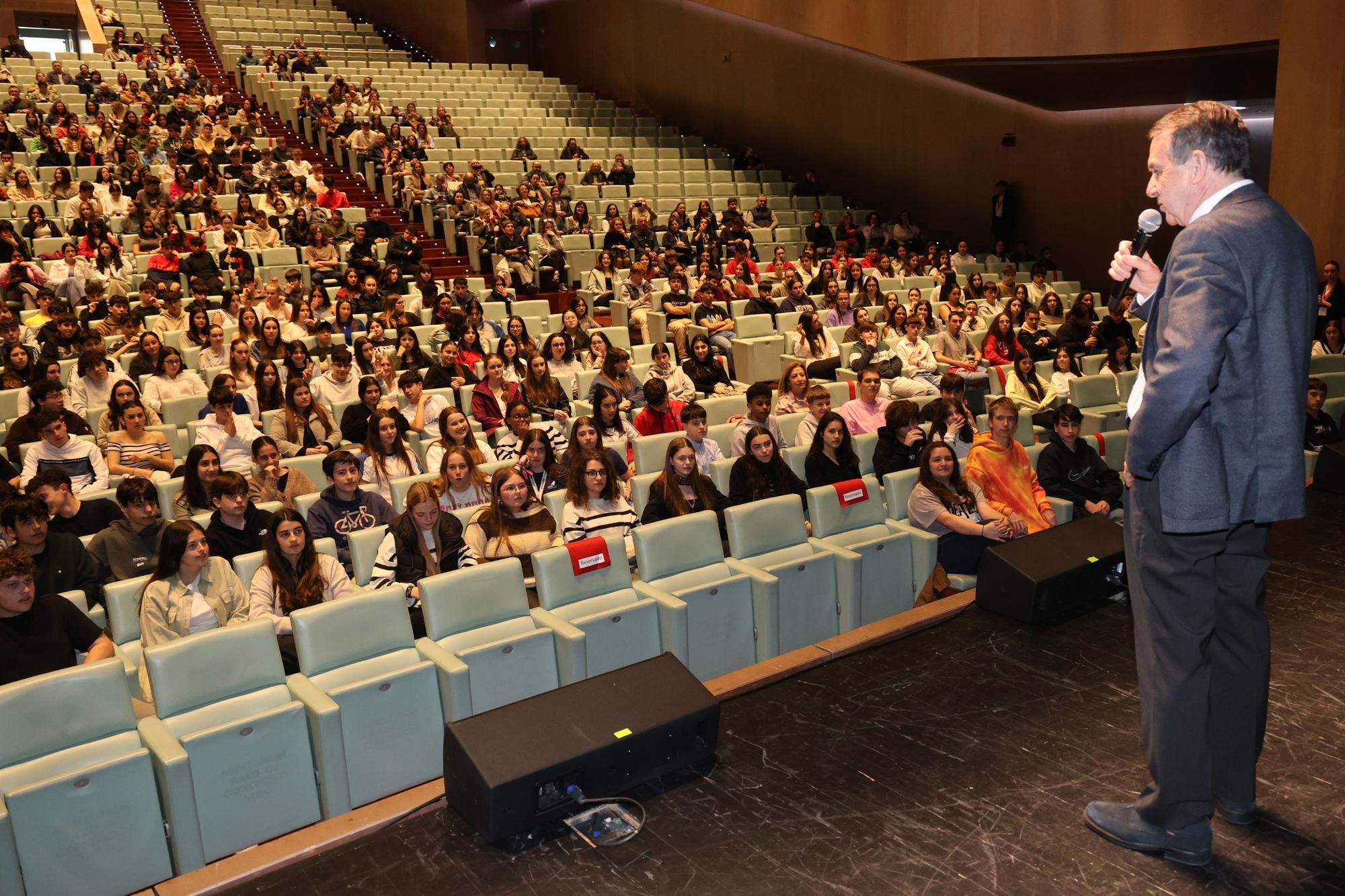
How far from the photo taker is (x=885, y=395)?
6.63m

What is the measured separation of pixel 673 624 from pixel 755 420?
1763 millimetres

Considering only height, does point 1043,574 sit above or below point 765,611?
above

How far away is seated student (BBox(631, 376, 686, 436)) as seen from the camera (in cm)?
534

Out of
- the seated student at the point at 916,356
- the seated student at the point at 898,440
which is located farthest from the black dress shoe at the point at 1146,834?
the seated student at the point at 916,356

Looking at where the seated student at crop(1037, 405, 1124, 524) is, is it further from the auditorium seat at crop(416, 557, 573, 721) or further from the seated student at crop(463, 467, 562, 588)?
the auditorium seat at crop(416, 557, 573, 721)

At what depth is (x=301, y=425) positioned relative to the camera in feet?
17.4

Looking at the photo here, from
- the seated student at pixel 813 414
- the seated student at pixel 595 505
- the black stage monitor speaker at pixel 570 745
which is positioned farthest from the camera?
the seated student at pixel 813 414

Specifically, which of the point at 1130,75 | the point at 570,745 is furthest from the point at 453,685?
the point at 1130,75

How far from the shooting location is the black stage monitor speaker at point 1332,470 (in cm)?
399

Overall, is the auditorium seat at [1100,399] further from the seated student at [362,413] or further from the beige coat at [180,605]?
the beige coat at [180,605]

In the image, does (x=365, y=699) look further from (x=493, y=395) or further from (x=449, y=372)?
(x=449, y=372)

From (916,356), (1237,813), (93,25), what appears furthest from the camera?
(93,25)

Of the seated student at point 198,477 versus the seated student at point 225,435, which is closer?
the seated student at point 198,477

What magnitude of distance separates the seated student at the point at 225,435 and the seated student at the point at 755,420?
7.08ft
